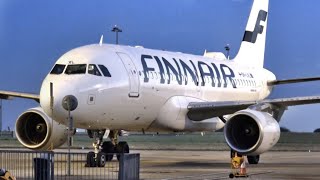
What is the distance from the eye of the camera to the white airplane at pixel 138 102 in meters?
19.3

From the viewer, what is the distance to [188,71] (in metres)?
24.2

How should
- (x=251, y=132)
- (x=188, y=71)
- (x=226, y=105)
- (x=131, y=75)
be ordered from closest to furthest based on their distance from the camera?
(x=131, y=75) → (x=251, y=132) → (x=226, y=105) → (x=188, y=71)

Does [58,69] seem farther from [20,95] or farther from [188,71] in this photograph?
[188,71]


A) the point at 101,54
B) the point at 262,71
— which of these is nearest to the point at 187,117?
the point at 101,54

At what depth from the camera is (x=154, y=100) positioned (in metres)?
21.7

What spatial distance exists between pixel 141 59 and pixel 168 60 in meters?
1.87

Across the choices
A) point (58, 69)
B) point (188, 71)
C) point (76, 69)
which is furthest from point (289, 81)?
point (58, 69)

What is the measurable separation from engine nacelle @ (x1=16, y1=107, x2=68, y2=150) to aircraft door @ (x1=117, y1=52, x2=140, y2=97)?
324 cm

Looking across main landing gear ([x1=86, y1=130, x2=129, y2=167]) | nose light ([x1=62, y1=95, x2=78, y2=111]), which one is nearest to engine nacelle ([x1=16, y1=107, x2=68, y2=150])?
main landing gear ([x1=86, y1=130, x2=129, y2=167])

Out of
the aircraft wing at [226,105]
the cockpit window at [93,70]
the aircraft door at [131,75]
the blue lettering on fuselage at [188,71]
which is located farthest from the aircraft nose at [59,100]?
the aircraft wing at [226,105]

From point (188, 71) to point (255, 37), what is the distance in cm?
888

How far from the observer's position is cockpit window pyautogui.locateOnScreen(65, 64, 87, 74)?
19766mm

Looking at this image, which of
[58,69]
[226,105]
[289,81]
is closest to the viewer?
[58,69]

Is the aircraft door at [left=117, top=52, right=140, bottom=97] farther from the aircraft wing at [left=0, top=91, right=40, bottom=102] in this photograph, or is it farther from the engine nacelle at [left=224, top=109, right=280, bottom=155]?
the aircraft wing at [left=0, top=91, right=40, bottom=102]
